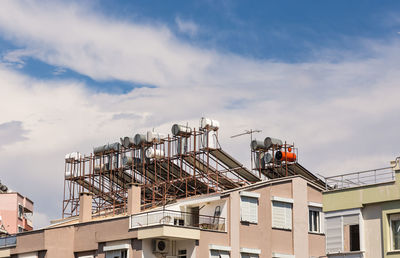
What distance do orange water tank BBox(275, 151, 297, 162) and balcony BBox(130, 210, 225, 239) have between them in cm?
1118

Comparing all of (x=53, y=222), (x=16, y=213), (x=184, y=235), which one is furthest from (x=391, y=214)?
(x=16, y=213)

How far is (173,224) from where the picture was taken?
178 feet

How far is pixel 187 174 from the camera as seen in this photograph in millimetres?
66875

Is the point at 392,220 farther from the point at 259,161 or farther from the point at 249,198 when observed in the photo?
the point at 259,161

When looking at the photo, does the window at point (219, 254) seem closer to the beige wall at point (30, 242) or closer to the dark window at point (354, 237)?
the beige wall at point (30, 242)

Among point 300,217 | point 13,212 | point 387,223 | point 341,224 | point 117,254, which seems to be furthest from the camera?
point 13,212

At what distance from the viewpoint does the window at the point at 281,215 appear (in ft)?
192

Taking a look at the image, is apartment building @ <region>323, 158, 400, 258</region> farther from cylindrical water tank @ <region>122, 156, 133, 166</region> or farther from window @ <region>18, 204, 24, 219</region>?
window @ <region>18, 204, 24, 219</region>

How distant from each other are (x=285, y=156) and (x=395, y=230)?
26.9 meters

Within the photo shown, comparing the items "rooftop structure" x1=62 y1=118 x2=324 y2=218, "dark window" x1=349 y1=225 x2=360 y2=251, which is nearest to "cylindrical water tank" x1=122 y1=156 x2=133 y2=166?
"rooftop structure" x1=62 y1=118 x2=324 y2=218

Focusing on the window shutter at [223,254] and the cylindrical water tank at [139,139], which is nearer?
the window shutter at [223,254]

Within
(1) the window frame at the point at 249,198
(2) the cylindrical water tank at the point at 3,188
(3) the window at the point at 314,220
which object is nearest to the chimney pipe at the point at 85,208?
(1) the window frame at the point at 249,198

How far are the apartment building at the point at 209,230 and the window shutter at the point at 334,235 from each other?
1330 cm

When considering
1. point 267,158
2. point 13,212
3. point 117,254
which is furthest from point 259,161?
point 13,212
